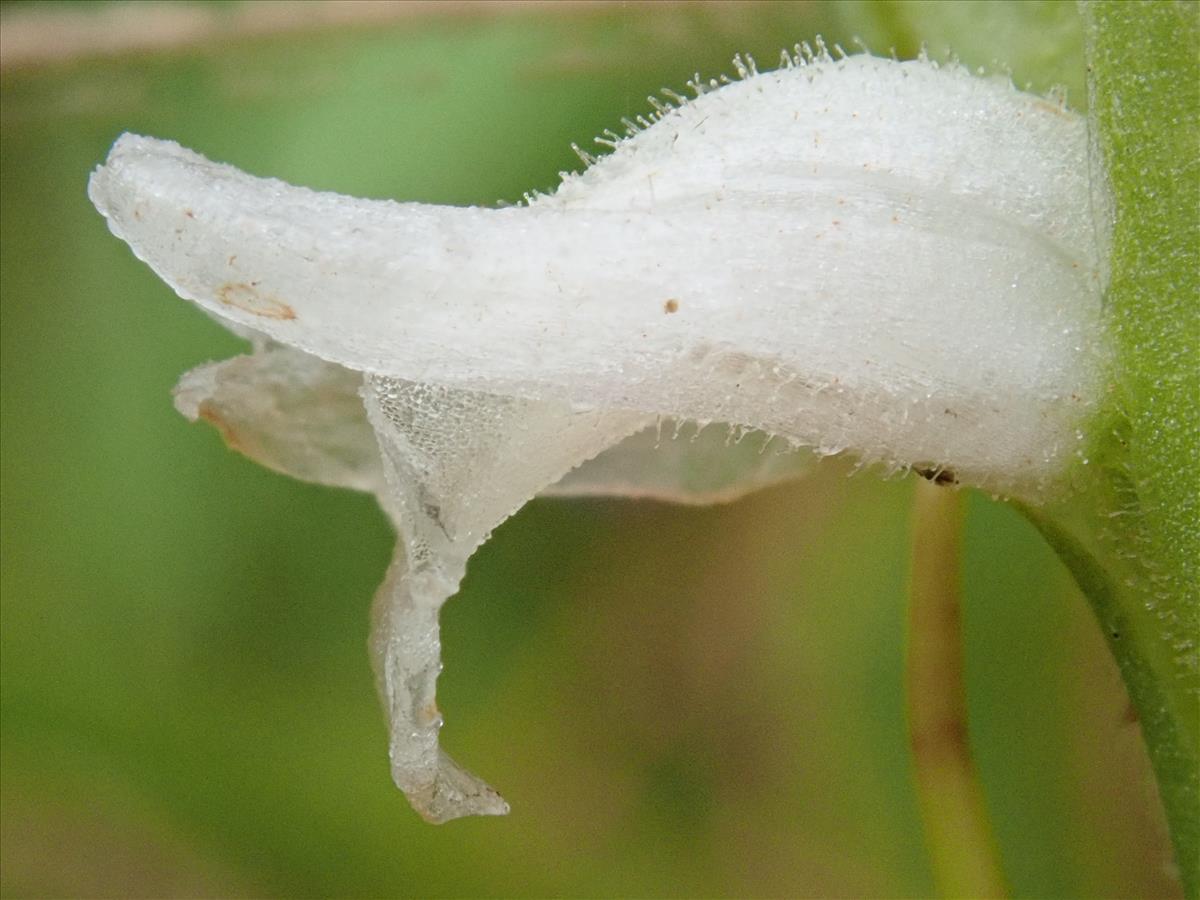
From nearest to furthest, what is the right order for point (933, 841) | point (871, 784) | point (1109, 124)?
point (1109, 124)
point (933, 841)
point (871, 784)

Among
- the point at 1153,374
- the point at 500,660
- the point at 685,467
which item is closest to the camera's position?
the point at 1153,374

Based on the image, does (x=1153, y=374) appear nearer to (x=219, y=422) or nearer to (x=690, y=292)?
(x=690, y=292)

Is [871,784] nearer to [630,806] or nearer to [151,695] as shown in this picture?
[630,806]

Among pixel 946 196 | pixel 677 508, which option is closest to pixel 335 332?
pixel 946 196

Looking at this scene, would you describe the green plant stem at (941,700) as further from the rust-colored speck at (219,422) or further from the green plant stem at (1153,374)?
the rust-colored speck at (219,422)

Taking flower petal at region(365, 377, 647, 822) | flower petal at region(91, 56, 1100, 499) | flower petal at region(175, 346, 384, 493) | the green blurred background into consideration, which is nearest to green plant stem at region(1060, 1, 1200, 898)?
flower petal at region(91, 56, 1100, 499)

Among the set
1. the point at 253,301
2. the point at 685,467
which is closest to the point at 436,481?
the point at 253,301
